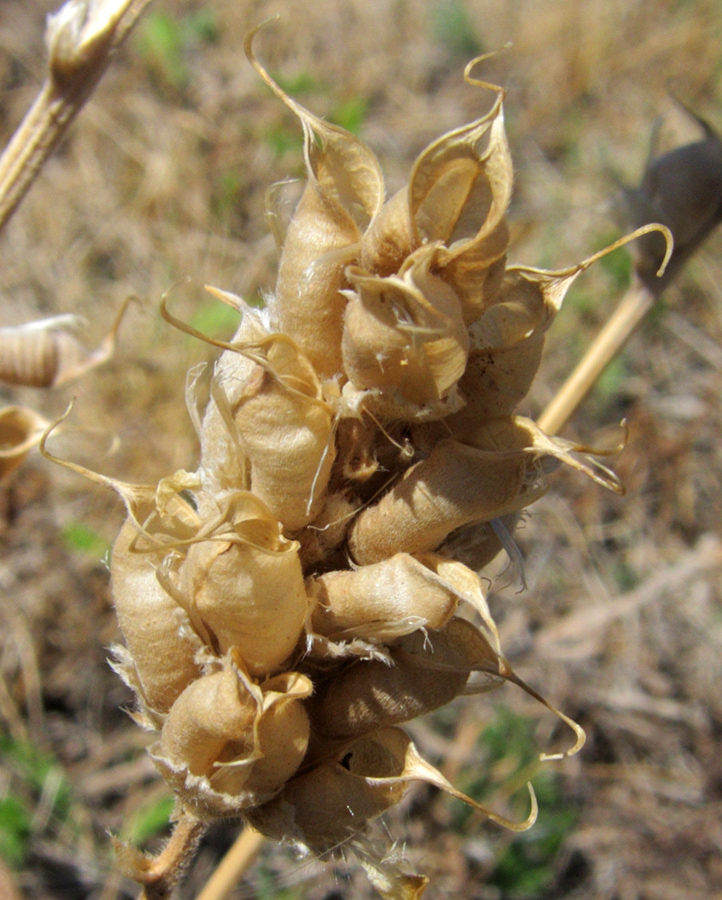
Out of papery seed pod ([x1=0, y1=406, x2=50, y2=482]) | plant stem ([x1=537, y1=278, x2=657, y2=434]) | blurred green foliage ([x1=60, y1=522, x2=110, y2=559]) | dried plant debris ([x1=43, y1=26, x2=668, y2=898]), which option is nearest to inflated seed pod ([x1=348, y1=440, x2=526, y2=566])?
dried plant debris ([x1=43, y1=26, x2=668, y2=898])

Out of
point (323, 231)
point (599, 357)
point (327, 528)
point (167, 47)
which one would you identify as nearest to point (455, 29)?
point (167, 47)

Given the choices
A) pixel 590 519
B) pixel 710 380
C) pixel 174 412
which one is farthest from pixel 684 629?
pixel 174 412

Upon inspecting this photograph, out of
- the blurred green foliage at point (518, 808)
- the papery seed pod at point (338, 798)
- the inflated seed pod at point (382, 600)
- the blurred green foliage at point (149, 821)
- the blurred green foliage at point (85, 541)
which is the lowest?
the blurred green foliage at point (518, 808)

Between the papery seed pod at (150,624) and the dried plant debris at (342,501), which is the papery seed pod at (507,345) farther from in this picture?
the papery seed pod at (150,624)

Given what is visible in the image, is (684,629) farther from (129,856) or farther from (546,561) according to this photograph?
(129,856)

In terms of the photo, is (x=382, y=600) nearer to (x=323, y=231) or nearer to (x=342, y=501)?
(x=342, y=501)

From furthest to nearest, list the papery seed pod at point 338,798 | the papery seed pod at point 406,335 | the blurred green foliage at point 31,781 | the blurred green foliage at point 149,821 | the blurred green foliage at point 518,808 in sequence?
the blurred green foliage at point 518,808 < the blurred green foliage at point 31,781 < the blurred green foliage at point 149,821 < the papery seed pod at point 338,798 < the papery seed pod at point 406,335

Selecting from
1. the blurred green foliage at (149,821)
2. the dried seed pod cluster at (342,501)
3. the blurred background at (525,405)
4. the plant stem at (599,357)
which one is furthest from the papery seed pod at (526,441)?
the blurred green foliage at (149,821)
